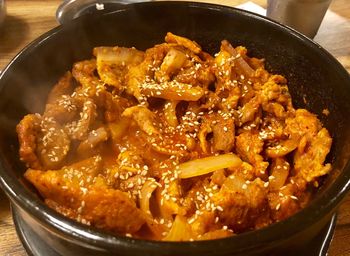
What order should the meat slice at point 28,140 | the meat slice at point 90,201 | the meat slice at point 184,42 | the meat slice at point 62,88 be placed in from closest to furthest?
the meat slice at point 90,201 → the meat slice at point 28,140 → the meat slice at point 62,88 → the meat slice at point 184,42

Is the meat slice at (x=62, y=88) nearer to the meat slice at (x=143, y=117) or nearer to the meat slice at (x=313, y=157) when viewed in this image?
the meat slice at (x=143, y=117)

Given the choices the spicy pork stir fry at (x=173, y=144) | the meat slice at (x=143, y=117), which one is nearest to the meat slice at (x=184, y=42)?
the spicy pork stir fry at (x=173, y=144)

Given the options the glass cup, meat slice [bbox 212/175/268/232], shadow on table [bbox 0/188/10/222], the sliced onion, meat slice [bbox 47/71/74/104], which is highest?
the glass cup

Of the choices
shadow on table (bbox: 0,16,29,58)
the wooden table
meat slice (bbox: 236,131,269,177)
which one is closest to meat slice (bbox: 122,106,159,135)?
meat slice (bbox: 236,131,269,177)

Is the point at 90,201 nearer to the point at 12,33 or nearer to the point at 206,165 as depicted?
the point at 206,165

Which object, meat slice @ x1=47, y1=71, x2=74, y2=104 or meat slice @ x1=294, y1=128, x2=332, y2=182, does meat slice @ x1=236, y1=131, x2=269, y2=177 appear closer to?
meat slice @ x1=294, y1=128, x2=332, y2=182

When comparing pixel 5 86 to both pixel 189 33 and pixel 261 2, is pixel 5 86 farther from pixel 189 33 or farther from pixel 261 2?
pixel 261 2

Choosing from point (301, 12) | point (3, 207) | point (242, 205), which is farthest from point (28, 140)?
point (301, 12)
